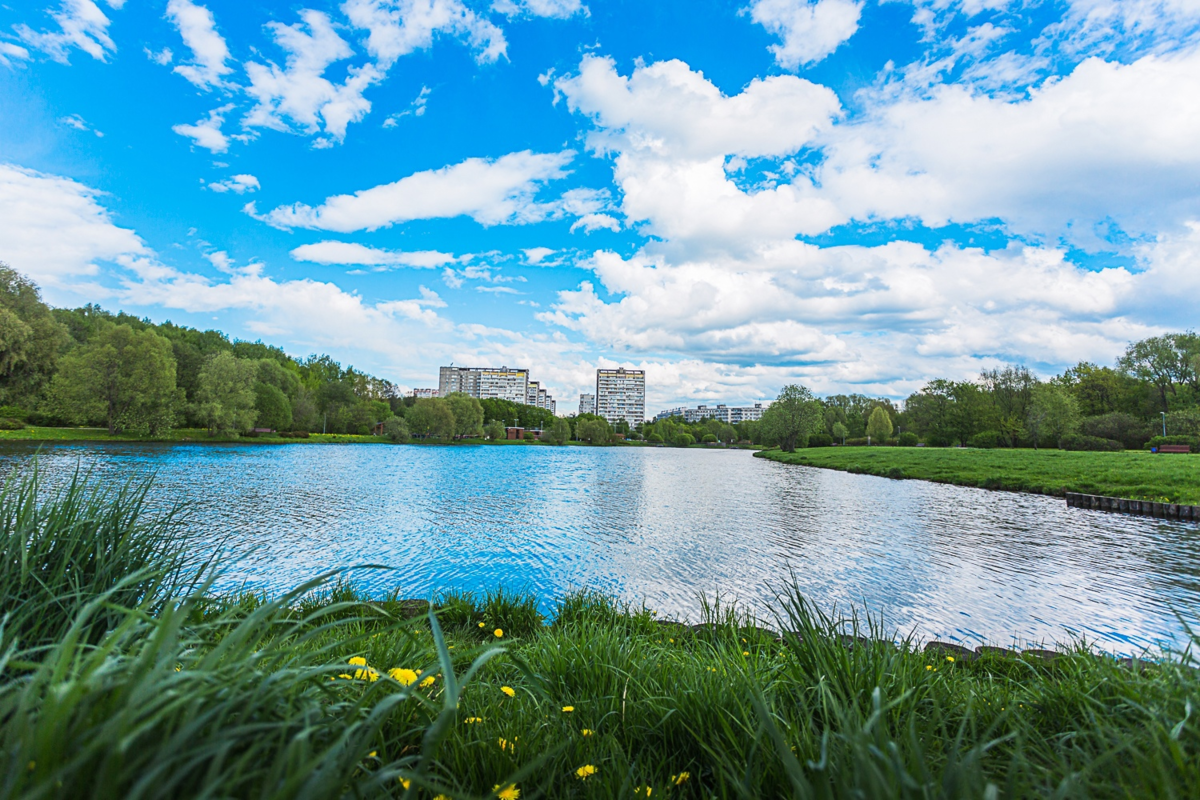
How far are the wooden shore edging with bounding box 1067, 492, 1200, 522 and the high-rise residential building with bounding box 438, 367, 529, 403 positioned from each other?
172 meters

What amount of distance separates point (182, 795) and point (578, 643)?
2.91m

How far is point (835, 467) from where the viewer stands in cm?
4181

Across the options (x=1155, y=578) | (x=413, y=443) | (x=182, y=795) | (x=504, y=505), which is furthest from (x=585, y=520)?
(x=413, y=443)

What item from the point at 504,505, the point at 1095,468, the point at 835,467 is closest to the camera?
the point at 504,505

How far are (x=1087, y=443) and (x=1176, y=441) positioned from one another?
5459 mm

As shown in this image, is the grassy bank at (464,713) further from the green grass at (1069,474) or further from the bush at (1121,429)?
the bush at (1121,429)

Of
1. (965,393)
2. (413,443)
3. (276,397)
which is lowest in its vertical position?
(413,443)

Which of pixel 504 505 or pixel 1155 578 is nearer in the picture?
pixel 1155 578

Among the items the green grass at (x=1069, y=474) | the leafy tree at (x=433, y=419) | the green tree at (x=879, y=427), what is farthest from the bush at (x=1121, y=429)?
the leafy tree at (x=433, y=419)

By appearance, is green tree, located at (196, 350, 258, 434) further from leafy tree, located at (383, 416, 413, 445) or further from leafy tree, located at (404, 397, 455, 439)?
leafy tree, located at (404, 397, 455, 439)

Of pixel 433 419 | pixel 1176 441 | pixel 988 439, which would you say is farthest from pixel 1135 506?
pixel 433 419

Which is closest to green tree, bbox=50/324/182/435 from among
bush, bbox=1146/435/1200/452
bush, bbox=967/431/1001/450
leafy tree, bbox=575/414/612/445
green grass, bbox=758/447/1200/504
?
green grass, bbox=758/447/1200/504

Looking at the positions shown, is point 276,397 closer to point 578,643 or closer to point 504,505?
point 504,505

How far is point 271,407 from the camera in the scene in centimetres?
6078
